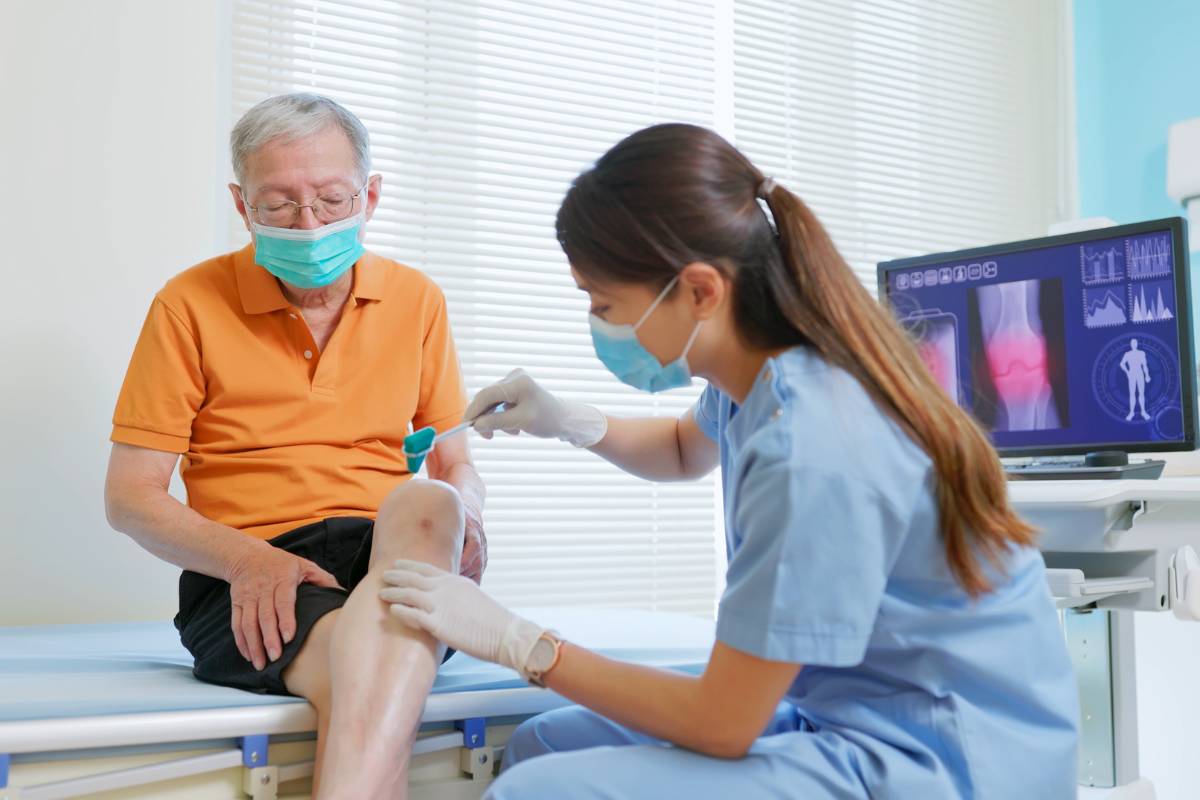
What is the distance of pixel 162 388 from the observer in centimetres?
157

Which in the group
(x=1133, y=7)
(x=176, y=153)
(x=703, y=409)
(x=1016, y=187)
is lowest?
(x=703, y=409)

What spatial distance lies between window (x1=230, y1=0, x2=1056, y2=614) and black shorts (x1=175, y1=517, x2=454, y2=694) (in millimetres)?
1159

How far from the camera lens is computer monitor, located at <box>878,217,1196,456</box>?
1.94m

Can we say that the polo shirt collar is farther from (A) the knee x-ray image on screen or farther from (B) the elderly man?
(A) the knee x-ray image on screen

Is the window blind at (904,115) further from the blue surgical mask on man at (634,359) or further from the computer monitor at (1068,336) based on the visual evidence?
the blue surgical mask on man at (634,359)

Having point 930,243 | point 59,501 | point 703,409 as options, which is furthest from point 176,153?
point 930,243

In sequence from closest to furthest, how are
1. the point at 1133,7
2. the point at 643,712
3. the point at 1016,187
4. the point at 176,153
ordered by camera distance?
1. the point at 643,712
2. the point at 176,153
3. the point at 1133,7
4. the point at 1016,187

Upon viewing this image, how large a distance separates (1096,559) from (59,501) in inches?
77.3

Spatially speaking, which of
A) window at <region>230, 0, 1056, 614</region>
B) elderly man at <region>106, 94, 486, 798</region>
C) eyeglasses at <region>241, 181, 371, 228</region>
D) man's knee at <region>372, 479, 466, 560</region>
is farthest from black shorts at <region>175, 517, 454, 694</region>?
window at <region>230, 0, 1056, 614</region>

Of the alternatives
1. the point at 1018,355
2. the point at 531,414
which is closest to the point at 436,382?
the point at 531,414

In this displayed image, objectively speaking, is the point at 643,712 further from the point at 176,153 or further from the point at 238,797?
the point at 176,153

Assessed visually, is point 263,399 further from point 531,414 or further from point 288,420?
point 531,414

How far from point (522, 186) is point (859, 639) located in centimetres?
208

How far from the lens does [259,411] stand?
1631 mm
